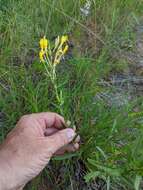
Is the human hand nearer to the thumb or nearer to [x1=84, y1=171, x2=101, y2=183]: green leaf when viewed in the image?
the thumb

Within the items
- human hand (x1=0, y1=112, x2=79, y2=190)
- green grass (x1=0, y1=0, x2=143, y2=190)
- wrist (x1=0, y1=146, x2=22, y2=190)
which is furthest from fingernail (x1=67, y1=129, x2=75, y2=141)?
wrist (x1=0, y1=146, x2=22, y2=190)

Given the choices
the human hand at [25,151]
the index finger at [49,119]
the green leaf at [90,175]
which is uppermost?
the index finger at [49,119]

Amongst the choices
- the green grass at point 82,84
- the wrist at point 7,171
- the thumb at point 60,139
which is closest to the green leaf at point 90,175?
the green grass at point 82,84

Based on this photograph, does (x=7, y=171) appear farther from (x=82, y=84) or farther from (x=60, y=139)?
(x=82, y=84)

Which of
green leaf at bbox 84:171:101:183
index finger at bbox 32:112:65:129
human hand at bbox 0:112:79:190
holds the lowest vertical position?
green leaf at bbox 84:171:101:183

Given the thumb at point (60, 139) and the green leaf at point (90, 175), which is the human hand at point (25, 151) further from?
→ the green leaf at point (90, 175)

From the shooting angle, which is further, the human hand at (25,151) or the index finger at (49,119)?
the index finger at (49,119)

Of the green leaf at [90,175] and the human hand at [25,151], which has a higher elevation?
the human hand at [25,151]
